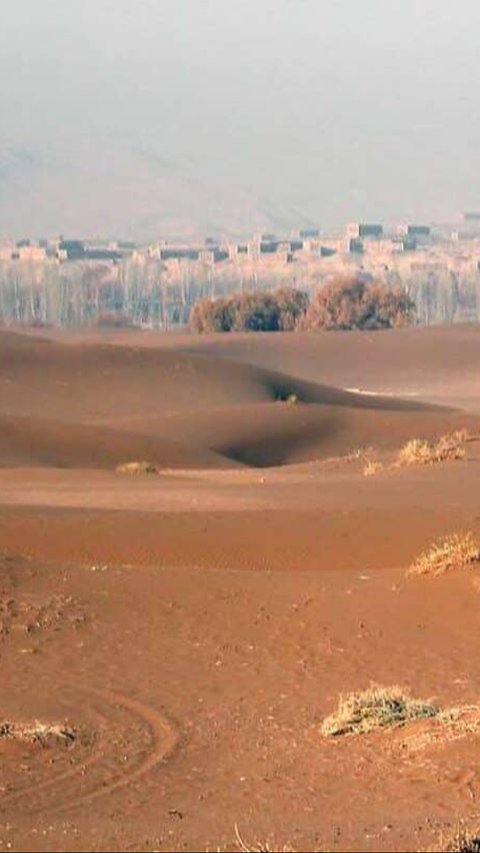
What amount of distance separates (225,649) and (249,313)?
84.9 m

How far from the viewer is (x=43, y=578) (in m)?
19.2

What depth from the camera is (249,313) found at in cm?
10088

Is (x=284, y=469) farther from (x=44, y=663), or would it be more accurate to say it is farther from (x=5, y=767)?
(x=5, y=767)

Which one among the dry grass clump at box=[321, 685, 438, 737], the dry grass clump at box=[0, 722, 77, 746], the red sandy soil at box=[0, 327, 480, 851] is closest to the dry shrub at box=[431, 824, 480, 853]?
the red sandy soil at box=[0, 327, 480, 851]

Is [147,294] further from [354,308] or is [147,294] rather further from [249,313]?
[249,313]

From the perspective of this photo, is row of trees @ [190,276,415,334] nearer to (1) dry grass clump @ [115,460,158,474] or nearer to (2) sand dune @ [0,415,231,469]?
(2) sand dune @ [0,415,231,469]

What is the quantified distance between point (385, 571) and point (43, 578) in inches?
150

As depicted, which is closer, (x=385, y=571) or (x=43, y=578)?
(x=43, y=578)

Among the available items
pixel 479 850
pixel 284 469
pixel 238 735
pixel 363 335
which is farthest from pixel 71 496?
pixel 363 335

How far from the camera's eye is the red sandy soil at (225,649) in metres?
10.2

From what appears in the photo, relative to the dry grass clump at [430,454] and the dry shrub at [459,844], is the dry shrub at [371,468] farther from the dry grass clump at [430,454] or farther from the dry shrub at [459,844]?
the dry shrub at [459,844]

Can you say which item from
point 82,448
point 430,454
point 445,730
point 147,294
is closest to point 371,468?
point 430,454

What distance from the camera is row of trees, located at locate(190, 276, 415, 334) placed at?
101000 mm

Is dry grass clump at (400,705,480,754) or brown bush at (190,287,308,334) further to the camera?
brown bush at (190,287,308,334)
